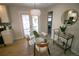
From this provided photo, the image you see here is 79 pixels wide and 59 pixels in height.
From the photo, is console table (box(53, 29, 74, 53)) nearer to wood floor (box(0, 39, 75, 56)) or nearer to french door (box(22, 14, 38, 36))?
wood floor (box(0, 39, 75, 56))

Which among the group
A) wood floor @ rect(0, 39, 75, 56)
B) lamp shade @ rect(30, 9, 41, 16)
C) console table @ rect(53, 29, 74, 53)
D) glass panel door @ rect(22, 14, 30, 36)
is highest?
lamp shade @ rect(30, 9, 41, 16)

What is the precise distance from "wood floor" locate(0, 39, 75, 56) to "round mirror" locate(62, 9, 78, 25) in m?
0.51

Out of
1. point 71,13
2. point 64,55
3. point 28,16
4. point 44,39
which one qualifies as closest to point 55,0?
point 71,13

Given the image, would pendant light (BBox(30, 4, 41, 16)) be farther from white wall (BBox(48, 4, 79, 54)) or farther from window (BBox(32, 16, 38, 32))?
white wall (BBox(48, 4, 79, 54))

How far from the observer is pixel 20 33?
4.79 ft

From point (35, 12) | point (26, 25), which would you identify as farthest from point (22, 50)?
point (35, 12)

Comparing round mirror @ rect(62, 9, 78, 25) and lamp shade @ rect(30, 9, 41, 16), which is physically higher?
lamp shade @ rect(30, 9, 41, 16)

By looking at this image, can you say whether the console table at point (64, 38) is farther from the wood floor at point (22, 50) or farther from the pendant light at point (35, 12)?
the pendant light at point (35, 12)

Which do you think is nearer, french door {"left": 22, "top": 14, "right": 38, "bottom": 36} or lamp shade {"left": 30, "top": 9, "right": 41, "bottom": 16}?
lamp shade {"left": 30, "top": 9, "right": 41, "bottom": 16}

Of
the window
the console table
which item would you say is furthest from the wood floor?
the window

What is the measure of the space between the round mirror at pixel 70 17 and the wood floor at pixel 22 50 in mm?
514

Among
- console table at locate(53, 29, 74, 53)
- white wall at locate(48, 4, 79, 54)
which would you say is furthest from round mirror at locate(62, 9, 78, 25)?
console table at locate(53, 29, 74, 53)

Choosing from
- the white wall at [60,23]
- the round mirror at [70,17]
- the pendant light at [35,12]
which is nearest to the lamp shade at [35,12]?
the pendant light at [35,12]

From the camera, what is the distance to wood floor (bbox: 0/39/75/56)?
1380mm
